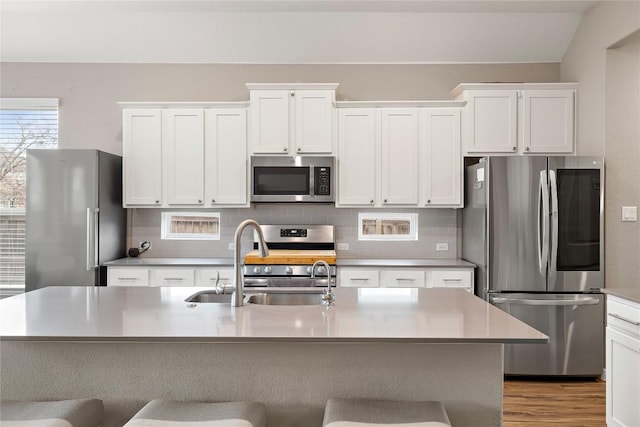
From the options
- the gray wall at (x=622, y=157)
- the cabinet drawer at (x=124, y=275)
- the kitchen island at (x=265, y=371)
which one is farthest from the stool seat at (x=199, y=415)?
the gray wall at (x=622, y=157)

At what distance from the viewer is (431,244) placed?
16.4 ft

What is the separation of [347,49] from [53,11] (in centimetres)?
275

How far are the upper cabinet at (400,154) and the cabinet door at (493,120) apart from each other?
0.14 metres

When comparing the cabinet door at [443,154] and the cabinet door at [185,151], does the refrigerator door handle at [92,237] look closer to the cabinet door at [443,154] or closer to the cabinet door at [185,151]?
the cabinet door at [185,151]

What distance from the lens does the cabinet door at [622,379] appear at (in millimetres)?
2545

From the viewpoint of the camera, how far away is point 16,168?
5.09 metres

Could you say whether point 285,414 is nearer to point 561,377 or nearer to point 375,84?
point 561,377

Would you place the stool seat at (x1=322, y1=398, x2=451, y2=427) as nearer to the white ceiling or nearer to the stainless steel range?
the stainless steel range

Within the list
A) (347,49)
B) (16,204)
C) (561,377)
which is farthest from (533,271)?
(16,204)

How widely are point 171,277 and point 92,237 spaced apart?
0.75 m

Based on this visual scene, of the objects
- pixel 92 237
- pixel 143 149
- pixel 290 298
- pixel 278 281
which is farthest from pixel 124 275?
pixel 290 298

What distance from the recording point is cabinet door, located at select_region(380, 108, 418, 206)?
4.59 m

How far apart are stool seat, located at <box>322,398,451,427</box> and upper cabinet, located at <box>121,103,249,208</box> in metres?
3.04

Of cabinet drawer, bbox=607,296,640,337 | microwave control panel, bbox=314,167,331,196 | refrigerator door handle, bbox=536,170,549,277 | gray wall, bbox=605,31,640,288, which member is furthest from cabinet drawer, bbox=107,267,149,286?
gray wall, bbox=605,31,640,288
